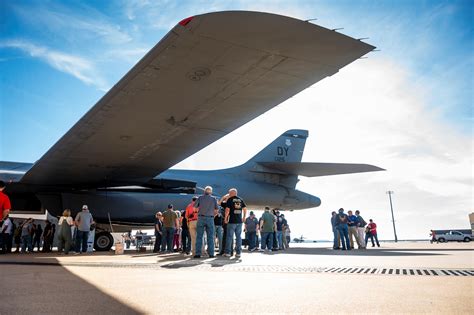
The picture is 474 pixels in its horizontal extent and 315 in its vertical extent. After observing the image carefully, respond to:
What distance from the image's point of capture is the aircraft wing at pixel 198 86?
505 centimetres

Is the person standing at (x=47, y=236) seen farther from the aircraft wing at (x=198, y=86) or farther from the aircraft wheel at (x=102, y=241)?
the aircraft wing at (x=198, y=86)

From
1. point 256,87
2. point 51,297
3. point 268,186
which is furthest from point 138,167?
point 51,297

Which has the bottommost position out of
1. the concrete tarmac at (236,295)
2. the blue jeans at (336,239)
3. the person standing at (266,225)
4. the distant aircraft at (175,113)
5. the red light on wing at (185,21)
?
the concrete tarmac at (236,295)

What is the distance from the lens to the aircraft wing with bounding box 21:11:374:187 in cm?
505

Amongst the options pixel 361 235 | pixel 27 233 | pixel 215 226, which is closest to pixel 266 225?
pixel 215 226

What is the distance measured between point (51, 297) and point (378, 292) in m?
2.44

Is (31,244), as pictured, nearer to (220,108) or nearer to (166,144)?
(166,144)

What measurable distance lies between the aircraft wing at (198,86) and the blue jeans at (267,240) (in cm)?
365

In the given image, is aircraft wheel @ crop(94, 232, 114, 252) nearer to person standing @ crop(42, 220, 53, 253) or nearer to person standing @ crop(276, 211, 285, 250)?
person standing @ crop(42, 220, 53, 253)

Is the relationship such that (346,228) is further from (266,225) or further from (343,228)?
(266,225)

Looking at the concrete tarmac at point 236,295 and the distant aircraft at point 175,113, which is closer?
the concrete tarmac at point 236,295

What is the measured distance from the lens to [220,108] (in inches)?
295

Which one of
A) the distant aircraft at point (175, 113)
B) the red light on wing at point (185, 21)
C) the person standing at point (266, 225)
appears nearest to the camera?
the red light on wing at point (185, 21)

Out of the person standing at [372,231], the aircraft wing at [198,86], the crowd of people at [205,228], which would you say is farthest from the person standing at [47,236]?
the person standing at [372,231]
